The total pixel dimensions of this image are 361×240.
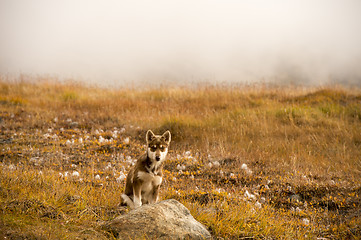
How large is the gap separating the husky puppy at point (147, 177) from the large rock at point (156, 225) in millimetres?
645

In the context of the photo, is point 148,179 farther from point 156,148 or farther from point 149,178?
point 156,148

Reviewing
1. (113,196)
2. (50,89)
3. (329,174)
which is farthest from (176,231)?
(50,89)

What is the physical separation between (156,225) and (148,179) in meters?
1.05

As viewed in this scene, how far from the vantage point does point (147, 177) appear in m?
5.12

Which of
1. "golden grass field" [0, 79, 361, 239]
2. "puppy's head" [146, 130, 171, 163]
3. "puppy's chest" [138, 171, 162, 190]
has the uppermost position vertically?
"puppy's head" [146, 130, 171, 163]

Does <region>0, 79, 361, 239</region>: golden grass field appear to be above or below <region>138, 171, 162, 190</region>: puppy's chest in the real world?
below

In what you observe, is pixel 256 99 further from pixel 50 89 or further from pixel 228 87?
pixel 50 89

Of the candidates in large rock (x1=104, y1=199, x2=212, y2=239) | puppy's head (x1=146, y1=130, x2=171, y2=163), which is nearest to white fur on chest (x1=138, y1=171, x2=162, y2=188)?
puppy's head (x1=146, y1=130, x2=171, y2=163)

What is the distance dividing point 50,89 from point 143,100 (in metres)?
6.74

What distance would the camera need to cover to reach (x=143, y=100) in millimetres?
18391

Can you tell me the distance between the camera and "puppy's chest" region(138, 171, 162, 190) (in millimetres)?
5094

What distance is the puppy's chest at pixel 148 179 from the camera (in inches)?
201

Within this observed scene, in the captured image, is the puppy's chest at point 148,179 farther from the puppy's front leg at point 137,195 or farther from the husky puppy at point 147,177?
the puppy's front leg at point 137,195

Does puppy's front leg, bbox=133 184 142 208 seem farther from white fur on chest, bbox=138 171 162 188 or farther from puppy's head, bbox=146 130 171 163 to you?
puppy's head, bbox=146 130 171 163
